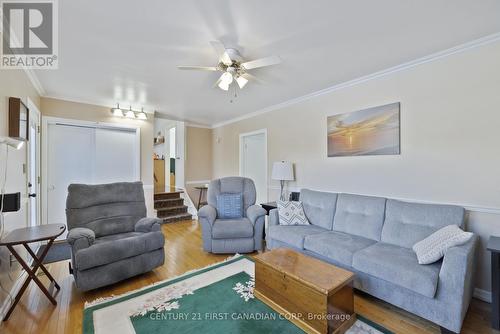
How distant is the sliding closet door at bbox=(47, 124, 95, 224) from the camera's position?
3766mm

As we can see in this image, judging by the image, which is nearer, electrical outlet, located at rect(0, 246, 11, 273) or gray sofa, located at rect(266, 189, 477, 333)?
gray sofa, located at rect(266, 189, 477, 333)

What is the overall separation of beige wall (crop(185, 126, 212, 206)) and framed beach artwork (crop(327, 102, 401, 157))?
3677 mm

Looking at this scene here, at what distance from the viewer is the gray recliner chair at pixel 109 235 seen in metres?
2.12

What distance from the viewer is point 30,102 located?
9.59 feet

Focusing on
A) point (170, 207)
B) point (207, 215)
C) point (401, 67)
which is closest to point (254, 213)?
point (207, 215)

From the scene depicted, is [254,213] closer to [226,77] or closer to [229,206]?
[229,206]

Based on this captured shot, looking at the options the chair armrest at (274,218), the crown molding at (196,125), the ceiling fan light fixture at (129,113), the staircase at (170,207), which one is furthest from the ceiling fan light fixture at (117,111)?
the chair armrest at (274,218)

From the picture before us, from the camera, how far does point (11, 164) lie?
7.14 ft

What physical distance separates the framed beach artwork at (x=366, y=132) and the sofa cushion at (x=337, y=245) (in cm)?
117

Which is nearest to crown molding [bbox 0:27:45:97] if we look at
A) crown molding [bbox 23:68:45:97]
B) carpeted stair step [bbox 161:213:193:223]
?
crown molding [bbox 23:68:45:97]

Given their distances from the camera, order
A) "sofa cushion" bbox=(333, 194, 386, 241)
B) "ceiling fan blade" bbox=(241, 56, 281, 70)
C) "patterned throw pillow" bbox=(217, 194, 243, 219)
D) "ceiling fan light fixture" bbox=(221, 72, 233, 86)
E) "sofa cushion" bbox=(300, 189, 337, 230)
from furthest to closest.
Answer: "patterned throw pillow" bbox=(217, 194, 243, 219) → "sofa cushion" bbox=(300, 189, 337, 230) → "sofa cushion" bbox=(333, 194, 386, 241) → "ceiling fan light fixture" bbox=(221, 72, 233, 86) → "ceiling fan blade" bbox=(241, 56, 281, 70)

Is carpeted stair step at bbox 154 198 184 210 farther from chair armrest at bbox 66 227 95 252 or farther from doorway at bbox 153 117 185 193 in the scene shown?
chair armrest at bbox 66 227 95 252

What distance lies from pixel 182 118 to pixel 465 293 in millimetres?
5360

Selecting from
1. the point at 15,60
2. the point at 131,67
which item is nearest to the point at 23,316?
the point at 15,60
